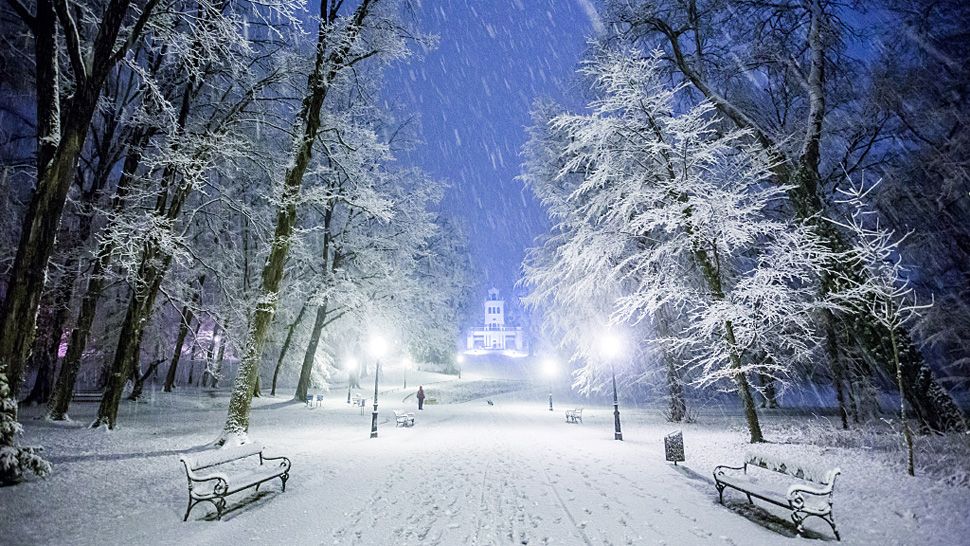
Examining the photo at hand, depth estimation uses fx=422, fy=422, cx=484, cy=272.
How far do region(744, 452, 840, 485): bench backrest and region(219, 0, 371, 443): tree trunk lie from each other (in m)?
10.7

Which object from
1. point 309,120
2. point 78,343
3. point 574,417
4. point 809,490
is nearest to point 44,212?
point 309,120

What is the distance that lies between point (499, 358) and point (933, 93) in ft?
193

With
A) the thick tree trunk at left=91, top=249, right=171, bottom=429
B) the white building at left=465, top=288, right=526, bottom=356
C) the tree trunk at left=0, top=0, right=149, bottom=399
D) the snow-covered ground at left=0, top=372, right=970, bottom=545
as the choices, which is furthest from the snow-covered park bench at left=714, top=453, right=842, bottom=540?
the white building at left=465, top=288, right=526, bottom=356

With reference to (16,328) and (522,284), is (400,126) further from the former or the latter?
(16,328)

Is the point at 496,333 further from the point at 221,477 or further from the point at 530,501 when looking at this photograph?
the point at 221,477

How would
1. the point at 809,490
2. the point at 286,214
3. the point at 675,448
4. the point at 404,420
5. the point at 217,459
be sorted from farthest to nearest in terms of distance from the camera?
1. the point at 404,420
2. the point at 286,214
3. the point at 675,448
4. the point at 217,459
5. the point at 809,490

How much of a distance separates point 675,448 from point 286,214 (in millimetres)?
10868

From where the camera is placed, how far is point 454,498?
6570 mm

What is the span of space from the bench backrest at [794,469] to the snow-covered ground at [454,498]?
526mm

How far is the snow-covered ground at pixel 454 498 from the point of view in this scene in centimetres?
496

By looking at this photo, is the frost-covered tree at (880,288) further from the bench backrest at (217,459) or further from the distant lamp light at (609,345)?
the bench backrest at (217,459)

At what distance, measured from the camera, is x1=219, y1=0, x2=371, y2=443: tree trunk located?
34.6ft

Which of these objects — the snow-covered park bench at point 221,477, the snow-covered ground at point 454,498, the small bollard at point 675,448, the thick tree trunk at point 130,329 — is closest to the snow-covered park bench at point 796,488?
the snow-covered ground at point 454,498

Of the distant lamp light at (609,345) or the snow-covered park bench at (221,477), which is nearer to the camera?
the snow-covered park bench at (221,477)
